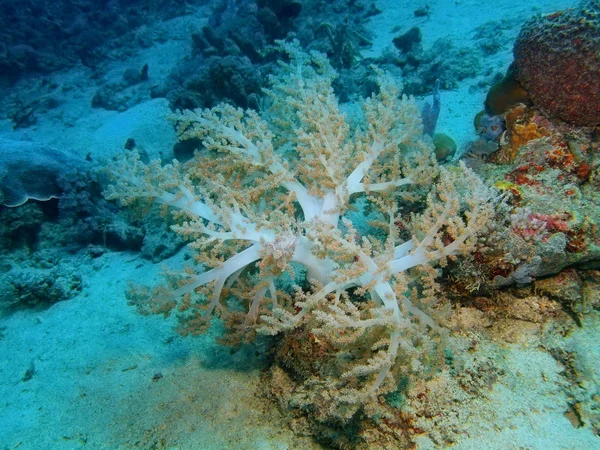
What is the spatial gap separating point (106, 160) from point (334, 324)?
2.93 m

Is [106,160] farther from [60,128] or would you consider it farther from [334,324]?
[60,128]

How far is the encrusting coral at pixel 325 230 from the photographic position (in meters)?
2.22

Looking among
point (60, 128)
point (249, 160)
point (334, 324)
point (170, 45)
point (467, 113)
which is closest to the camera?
point (334, 324)

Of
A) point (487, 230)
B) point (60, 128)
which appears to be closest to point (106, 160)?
point (487, 230)

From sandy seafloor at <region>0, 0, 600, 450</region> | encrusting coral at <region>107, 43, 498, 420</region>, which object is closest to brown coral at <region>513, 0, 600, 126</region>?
encrusting coral at <region>107, 43, 498, 420</region>

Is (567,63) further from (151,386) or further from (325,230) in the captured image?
(151,386)

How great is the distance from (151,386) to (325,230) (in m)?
2.36

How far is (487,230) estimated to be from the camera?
7.87 ft

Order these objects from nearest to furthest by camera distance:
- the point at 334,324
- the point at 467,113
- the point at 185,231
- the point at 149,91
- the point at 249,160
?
the point at 334,324, the point at 185,231, the point at 249,160, the point at 467,113, the point at 149,91

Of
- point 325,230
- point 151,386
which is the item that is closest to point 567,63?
point 325,230

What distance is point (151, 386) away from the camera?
3.21 meters

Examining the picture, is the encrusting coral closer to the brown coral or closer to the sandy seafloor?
the sandy seafloor

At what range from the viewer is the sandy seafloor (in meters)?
2.17

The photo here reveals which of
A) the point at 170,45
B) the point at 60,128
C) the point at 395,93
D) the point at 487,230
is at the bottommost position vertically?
the point at 60,128
